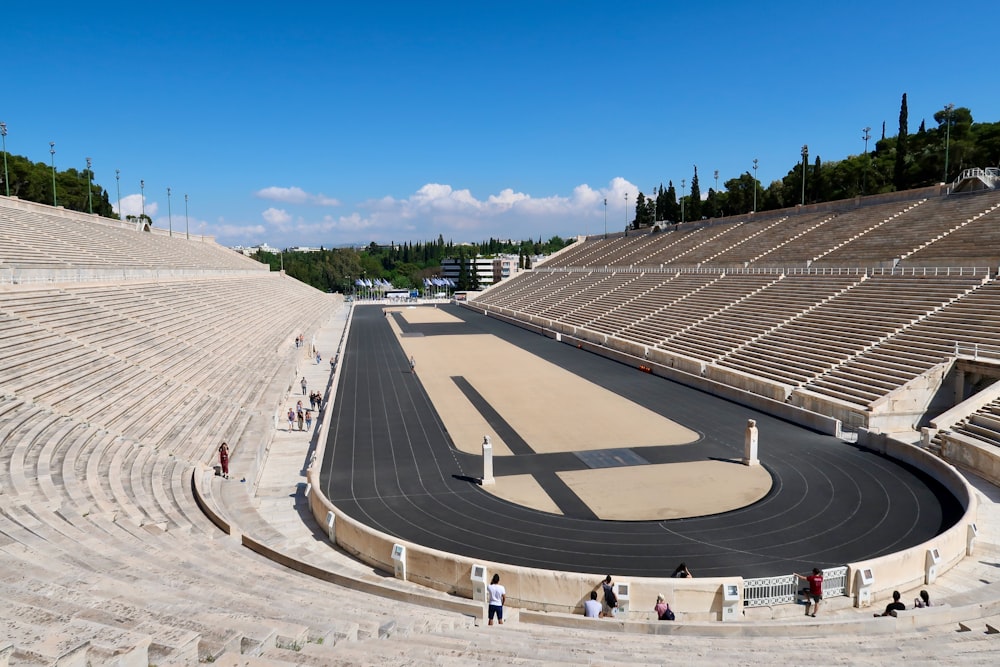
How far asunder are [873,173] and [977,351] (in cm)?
5566

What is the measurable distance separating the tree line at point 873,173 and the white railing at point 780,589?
5050cm

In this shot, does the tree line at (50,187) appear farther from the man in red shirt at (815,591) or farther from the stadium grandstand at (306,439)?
the man in red shirt at (815,591)

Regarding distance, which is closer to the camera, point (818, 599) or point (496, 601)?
point (496, 601)

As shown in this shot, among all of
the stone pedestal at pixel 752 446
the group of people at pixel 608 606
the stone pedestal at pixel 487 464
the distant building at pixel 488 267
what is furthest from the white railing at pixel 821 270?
the distant building at pixel 488 267

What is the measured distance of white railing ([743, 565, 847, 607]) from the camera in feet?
33.1

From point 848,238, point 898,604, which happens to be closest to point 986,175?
point 848,238

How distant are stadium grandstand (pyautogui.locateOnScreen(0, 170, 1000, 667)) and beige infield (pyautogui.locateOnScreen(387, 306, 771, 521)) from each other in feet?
14.2

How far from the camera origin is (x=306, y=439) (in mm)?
20547

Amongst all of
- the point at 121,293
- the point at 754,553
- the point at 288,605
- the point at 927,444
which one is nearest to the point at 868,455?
the point at 927,444

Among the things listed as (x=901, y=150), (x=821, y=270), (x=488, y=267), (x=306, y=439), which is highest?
(x=901, y=150)

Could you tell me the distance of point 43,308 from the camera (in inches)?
778

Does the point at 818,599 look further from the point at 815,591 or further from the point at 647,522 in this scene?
the point at 647,522

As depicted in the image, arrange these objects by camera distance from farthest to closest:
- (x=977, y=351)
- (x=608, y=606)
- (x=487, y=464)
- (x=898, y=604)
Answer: (x=977, y=351), (x=487, y=464), (x=608, y=606), (x=898, y=604)

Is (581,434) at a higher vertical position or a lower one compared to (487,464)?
lower
